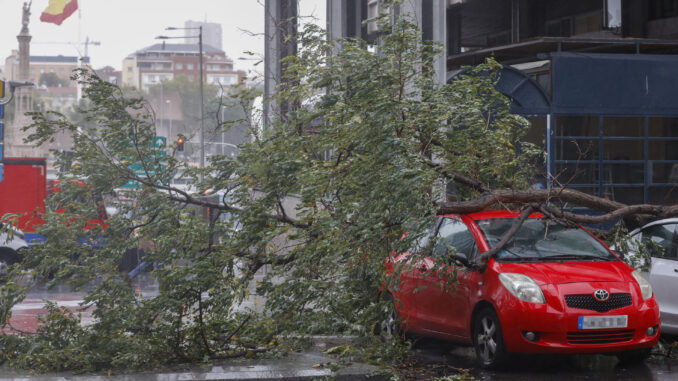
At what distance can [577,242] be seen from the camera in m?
8.93

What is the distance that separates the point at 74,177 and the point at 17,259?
12.1 m

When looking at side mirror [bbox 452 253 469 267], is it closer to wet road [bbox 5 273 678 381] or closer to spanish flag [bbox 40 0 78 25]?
wet road [bbox 5 273 678 381]

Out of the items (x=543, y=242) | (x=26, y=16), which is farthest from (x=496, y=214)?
(x=26, y=16)

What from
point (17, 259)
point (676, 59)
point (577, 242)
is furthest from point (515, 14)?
point (577, 242)

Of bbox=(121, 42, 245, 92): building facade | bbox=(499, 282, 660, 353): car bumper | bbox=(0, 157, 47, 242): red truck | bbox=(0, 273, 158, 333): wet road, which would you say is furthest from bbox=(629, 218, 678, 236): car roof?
bbox=(121, 42, 245, 92): building facade

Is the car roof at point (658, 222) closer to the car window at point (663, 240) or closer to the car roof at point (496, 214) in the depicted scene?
the car window at point (663, 240)

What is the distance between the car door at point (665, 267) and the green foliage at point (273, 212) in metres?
1.92

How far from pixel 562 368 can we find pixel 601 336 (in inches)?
26.0

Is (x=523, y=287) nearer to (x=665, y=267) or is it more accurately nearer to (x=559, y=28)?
(x=665, y=267)

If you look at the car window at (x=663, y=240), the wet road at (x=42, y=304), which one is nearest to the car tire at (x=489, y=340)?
the car window at (x=663, y=240)

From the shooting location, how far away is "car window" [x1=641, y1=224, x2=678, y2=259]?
9.60m

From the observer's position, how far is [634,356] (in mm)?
8453

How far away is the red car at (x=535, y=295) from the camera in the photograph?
25.7 feet

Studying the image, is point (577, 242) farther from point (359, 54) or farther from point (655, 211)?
point (359, 54)
